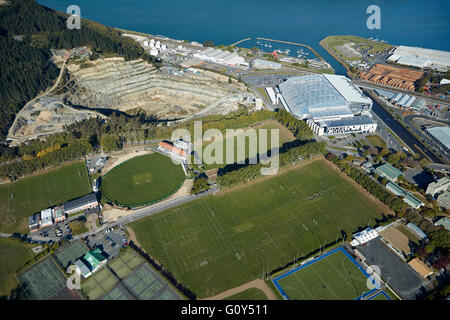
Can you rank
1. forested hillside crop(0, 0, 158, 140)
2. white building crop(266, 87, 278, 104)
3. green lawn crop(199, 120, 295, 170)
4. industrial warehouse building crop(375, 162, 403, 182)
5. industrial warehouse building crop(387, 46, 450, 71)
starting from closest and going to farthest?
industrial warehouse building crop(375, 162, 403, 182) < green lawn crop(199, 120, 295, 170) < forested hillside crop(0, 0, 158, 140) < white building crop(266, 87, 278, 104) < industrial warehouse building crop(387, 46, 450, 71)

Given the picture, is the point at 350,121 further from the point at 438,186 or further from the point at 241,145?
the point at 241,145

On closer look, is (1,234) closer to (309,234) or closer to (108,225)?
(108,225)

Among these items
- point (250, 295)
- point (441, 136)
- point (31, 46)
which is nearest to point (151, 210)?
point (250, 295)

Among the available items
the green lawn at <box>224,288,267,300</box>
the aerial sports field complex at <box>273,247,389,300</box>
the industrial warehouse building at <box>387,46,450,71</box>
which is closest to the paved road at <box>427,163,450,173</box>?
the aerial sports field complex at <box>273,247,389,300</box>

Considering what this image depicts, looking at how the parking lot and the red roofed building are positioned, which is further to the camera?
the red roofed building

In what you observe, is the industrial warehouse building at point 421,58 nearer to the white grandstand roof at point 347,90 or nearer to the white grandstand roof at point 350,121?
the white grandstand roof at point 347,90

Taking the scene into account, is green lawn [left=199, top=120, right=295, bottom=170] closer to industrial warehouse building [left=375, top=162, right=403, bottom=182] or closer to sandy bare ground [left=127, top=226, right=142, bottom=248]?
sandy bare ground [left=127, top=226, right=142, bottom=248]
